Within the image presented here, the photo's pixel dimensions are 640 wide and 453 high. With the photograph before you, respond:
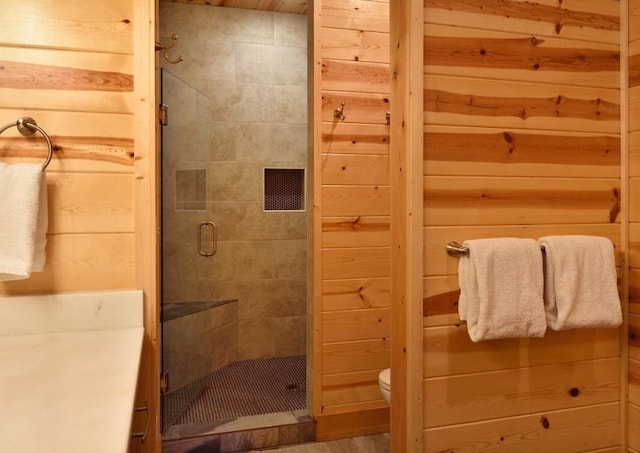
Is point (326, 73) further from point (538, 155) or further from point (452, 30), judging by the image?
point (538, 155)

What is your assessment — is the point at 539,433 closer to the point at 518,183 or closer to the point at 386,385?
the point at 386,385

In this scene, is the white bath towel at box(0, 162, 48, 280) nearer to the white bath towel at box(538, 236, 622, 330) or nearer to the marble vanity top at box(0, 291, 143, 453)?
the marble vanity top at box(0, 291, 143, 453)

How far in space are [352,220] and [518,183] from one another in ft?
3.40

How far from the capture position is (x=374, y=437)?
2.59 m

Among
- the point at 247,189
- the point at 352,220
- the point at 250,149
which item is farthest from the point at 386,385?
the point at 250,149

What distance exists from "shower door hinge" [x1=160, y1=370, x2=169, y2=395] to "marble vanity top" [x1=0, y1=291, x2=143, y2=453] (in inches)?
37.8

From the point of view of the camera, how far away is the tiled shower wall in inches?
143

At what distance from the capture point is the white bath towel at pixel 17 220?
136 cm

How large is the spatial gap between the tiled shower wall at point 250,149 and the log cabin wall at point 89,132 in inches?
74.2

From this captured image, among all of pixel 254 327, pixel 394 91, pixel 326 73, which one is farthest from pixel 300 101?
pixel 394 91

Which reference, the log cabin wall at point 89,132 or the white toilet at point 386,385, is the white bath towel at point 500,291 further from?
the log cabin wall at point 89,132

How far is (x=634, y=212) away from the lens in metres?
1.76

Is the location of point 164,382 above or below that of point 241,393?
above

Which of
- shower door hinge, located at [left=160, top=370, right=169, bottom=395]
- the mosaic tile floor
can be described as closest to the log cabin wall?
shower door hinge, located at [left=160, top=370, right=169, bottom=395]
